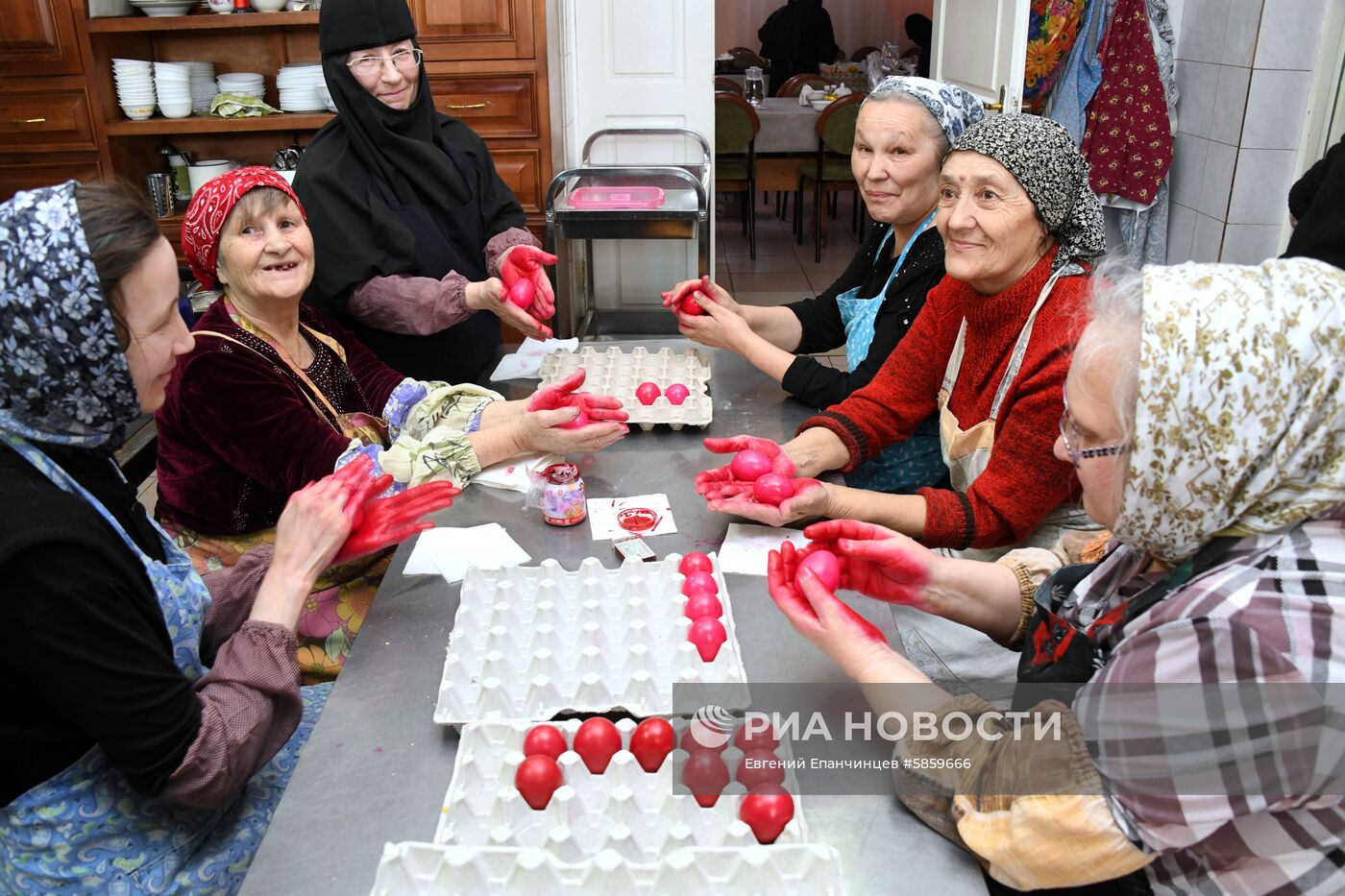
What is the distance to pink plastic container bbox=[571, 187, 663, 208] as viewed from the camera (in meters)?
3.51

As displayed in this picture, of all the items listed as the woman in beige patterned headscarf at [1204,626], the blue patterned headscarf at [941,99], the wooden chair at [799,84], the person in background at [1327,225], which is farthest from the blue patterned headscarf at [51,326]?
the wooden chair at [799,84]

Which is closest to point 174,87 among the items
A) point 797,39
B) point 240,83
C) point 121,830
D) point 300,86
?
point 240,83

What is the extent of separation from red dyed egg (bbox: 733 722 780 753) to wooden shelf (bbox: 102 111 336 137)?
3.75 m

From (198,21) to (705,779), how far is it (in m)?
4.07

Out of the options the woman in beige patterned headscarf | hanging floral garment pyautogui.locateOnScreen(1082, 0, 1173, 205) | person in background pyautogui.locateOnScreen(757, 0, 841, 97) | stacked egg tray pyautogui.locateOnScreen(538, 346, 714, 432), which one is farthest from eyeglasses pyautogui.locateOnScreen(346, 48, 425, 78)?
person in background pyautogui.locateOnScreen(757, 0, 841, 97)

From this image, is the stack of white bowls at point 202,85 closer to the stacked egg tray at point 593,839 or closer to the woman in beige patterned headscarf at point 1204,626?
the stacked egg tray at point 593,839

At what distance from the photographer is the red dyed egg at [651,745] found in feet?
3.98

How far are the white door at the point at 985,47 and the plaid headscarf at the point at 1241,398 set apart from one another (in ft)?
9.45

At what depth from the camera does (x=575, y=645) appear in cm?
141

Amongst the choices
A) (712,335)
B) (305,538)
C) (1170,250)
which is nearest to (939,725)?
(305,538)

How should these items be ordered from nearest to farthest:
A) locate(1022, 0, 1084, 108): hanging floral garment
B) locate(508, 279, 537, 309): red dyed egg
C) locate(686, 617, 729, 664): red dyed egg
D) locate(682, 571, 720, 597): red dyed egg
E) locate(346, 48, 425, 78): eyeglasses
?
locate(686, 617, 729, 664): red dyed egg → locate(682, 571, 720, 597): red dyed egg → locate(508, 279, 537, 309): red dyed egg → locate(346, 48, 425, 78): eyeglasses → locate(1022, 0, 1084, 108): hanging floral garment

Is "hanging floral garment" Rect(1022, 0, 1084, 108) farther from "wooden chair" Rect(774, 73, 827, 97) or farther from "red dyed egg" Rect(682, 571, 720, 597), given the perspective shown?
"wooden chair" Rect(774, 73, 827, 97)

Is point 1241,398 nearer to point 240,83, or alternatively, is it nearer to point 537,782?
point 537,782

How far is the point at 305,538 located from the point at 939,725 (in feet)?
3.07
